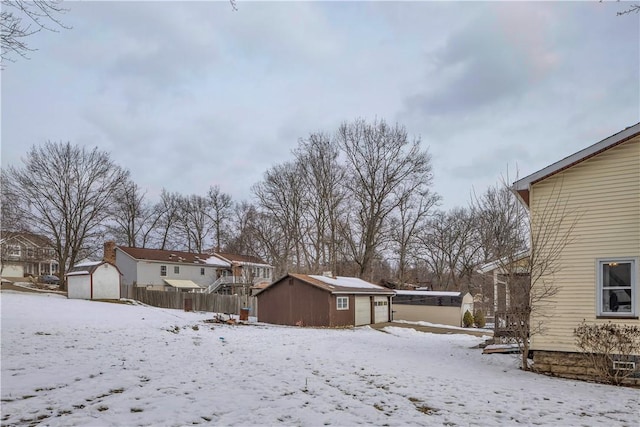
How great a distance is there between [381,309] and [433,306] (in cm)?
621

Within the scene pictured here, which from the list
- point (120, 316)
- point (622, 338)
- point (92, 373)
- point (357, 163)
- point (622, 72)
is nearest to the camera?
point (92, 373)

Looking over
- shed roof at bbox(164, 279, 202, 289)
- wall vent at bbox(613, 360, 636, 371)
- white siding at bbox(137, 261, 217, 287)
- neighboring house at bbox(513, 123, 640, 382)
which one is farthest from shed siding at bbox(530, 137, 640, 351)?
white siding at bbox(137, 261, 217, 287)

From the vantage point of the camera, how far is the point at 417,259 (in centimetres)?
4978

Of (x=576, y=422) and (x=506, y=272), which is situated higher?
(x=506, y=272)

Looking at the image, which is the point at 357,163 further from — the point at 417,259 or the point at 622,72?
the point at 622,72

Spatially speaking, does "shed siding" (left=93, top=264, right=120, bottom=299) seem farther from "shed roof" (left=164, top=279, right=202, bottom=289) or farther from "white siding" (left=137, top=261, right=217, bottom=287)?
"shed roof" (left=164, top=279, right=202, bottom=289)

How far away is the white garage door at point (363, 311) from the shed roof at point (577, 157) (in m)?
17.1

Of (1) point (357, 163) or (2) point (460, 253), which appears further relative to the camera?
(2) point (460, 253)

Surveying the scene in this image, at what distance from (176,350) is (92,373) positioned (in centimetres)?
404

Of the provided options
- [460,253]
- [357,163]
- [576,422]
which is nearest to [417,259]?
[460,253]

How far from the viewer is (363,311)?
28156 mm

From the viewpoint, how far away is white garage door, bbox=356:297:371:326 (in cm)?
2750

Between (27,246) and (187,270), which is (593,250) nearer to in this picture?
(187,270)

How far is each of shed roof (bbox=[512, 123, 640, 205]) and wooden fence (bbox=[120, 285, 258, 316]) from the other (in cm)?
2373
